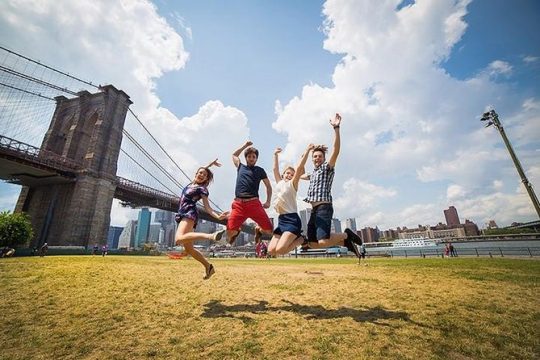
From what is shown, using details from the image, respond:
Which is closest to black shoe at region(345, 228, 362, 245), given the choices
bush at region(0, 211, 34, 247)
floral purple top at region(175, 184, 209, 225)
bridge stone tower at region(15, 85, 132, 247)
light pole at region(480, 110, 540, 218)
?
floral purple top at region(175, 184, 209, 225)

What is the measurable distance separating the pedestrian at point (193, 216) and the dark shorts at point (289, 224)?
1.26m

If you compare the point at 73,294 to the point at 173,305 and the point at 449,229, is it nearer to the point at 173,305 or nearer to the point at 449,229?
the point at 173,305

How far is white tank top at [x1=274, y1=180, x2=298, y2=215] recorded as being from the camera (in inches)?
223

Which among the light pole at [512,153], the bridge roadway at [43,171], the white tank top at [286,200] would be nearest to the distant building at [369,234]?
the bridge roadway at [43,171]

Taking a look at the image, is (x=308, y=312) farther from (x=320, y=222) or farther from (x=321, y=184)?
(x=321, y=184)

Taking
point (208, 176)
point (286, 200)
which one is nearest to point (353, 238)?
point (286, 200)

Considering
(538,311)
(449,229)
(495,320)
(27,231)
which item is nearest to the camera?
(495,320)

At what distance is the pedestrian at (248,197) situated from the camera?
5723 millimetres

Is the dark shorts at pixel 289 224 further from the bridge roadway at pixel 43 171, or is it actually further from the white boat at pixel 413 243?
the white boat at pixel 413 243

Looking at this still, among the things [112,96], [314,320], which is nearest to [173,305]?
[314,320]

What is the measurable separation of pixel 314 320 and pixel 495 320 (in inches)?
111

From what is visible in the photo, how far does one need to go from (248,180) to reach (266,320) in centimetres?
287

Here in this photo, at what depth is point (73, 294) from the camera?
18.5 ft

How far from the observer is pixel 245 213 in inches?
228
